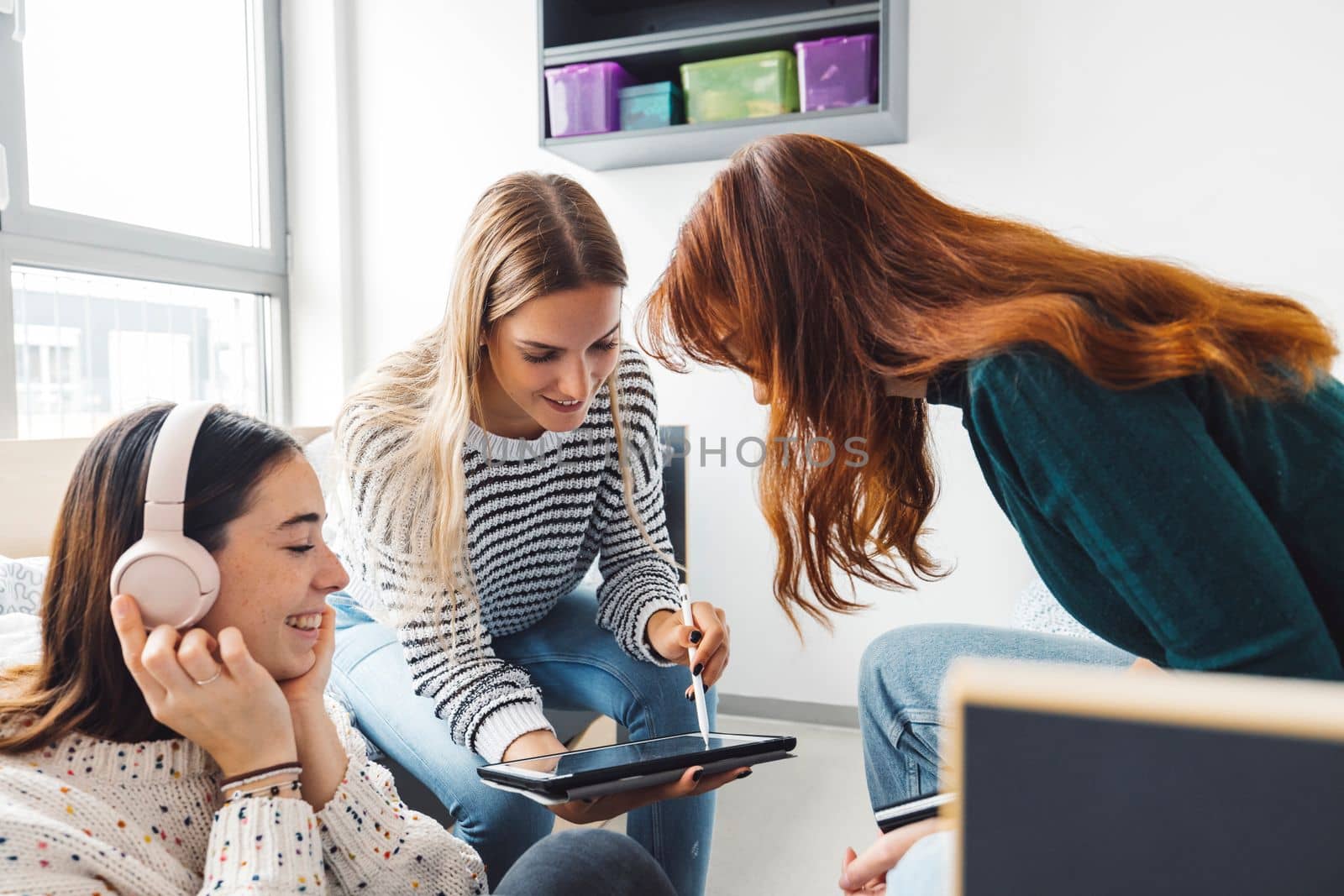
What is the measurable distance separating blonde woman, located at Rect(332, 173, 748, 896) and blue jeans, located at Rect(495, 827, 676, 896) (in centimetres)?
31

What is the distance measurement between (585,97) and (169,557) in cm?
162

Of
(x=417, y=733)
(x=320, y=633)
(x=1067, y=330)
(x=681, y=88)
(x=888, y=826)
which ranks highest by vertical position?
(x=681, y=88)

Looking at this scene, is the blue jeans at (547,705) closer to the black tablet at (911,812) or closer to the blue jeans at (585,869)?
the blue jeans at (585,869)

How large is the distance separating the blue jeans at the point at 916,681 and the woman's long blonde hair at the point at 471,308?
0.51 metres

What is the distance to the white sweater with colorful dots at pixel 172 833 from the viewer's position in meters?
0.57

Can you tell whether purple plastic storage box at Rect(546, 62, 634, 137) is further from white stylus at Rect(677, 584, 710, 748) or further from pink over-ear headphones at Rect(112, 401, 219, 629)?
pink over-ear headphones at Rect(112, 401, 219, 629)

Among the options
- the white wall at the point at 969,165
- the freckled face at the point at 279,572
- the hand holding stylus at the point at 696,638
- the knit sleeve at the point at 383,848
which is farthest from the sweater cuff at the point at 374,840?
the white wall at the point at 969,165

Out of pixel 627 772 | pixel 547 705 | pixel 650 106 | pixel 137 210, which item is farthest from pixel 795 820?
pixel 137 210

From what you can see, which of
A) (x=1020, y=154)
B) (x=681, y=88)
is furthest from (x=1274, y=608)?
(x=681, y=88)

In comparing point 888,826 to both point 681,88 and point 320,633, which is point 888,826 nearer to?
point 320,633

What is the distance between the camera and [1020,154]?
198 cm

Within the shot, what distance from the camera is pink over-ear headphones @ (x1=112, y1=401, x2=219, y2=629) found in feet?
2.17

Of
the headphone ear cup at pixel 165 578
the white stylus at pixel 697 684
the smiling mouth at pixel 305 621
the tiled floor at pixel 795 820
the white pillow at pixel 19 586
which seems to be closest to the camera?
the headphone ear cup at pixel 165 578

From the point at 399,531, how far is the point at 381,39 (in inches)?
71.9
